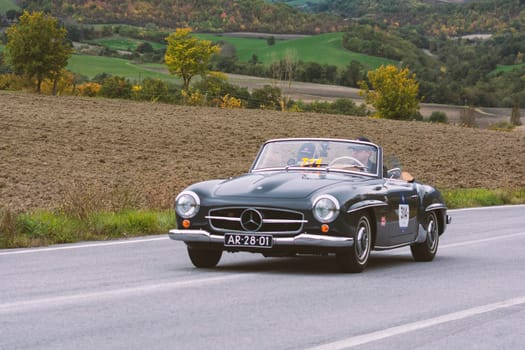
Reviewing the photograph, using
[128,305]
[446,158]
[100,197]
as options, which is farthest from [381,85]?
[128,305]

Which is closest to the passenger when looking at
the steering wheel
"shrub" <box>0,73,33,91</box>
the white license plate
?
the steering wheel

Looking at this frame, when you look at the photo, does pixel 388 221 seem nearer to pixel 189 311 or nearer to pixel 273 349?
pixel 189 311

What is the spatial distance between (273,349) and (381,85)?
13524 centimetres

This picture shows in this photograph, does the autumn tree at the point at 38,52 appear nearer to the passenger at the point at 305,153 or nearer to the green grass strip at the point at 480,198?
the green grass strip at the point at 480,198

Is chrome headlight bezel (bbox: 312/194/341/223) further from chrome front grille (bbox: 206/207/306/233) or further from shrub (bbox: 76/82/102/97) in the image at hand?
shrub (bbox: 76/82/102/97)

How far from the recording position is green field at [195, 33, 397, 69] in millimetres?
157750

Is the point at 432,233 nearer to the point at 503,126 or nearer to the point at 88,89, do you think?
the point at 503,126

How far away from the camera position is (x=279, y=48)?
165625mm

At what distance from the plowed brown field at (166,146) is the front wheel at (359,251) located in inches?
299

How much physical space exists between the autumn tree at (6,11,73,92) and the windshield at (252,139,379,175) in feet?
216

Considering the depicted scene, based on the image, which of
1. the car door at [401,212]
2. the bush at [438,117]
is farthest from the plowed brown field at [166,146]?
the bush at [438,117]

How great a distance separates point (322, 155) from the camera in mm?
13414

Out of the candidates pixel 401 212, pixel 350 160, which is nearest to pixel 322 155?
pixel 350 160

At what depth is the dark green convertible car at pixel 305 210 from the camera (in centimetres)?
1151
